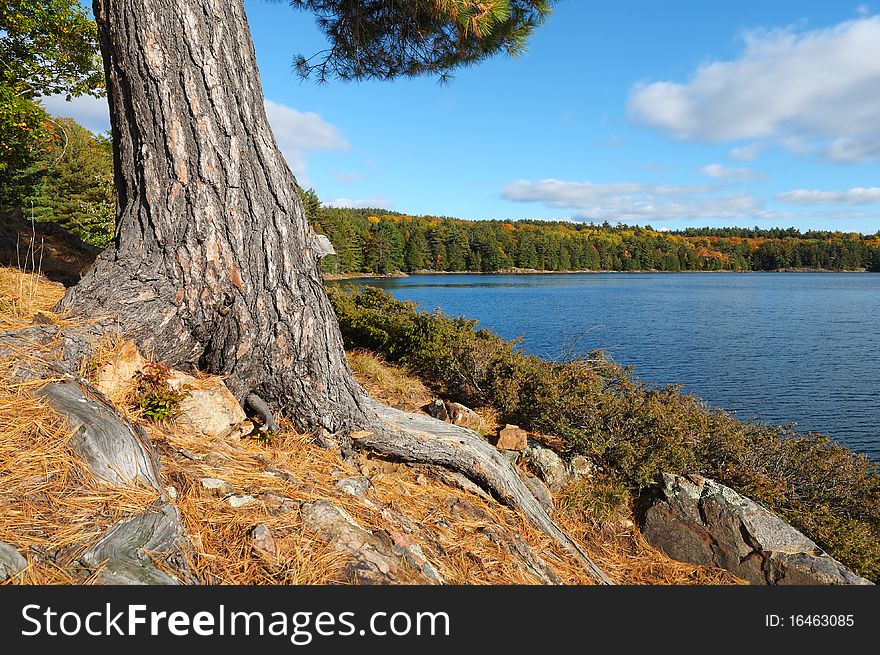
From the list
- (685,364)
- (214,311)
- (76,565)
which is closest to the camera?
(76,565)

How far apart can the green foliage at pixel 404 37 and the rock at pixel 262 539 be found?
4.59m

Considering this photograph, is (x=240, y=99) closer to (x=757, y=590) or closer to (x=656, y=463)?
(x=757, y=590)

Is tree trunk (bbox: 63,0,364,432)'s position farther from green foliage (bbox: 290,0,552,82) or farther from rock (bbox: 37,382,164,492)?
green foliage (bbox: 290,0,552,82)

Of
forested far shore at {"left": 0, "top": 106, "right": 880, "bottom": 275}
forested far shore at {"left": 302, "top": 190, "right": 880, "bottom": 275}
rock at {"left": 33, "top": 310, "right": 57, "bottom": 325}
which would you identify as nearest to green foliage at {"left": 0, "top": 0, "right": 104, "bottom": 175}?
rock at {"left": 33, "top": 310, "right": 57, "bottom": 325}

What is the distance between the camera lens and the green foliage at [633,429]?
5539mm

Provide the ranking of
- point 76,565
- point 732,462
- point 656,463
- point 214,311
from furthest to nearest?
point 732,462, point 656,463, point 214,311, point 76,565

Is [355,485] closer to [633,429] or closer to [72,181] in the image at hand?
[633,429]

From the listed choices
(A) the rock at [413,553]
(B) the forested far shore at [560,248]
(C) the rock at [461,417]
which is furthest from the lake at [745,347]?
(B) the forested far shore at [560,248]

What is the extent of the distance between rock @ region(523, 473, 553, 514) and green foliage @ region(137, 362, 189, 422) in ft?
10.2

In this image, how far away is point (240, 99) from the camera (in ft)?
10.7

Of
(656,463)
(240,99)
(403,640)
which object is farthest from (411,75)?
(403,640)

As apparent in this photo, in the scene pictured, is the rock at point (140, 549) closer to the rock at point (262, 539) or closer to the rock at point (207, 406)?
the rock at point (262, 539)

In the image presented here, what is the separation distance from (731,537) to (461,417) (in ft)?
9.06

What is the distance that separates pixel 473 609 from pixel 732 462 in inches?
195
